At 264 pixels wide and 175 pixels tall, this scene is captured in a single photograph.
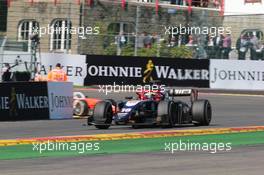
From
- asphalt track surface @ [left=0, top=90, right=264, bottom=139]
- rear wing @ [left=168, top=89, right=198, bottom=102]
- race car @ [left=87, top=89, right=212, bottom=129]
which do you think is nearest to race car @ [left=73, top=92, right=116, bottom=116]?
asphalt track surface @ [left=0, top=90, right=264, bottom=139]

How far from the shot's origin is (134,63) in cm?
3359

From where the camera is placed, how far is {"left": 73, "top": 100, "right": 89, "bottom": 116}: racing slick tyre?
2230 centimetres

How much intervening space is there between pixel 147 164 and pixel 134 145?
2827 millimetres

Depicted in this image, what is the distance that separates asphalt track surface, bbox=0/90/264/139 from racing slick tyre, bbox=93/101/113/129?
7.6 inches

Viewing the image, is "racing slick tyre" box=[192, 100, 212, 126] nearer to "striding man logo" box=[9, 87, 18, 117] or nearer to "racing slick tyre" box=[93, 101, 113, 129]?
"racing slick tyre" box=[93, 101, 113, 129]

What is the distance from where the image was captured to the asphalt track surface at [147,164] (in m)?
11.1

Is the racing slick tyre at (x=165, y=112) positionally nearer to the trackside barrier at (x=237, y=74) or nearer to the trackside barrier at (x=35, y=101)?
the trackside barrier at (x=35, y=101)

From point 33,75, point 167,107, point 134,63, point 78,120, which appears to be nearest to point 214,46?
point 134,63

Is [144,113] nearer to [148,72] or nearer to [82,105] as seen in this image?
[82,105]

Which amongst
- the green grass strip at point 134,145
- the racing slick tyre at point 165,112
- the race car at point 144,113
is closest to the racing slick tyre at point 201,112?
the race car at point 144,113

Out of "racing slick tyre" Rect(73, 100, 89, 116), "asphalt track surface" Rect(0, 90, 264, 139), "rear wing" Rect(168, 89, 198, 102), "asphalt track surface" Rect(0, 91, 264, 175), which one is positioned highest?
"rear wing" Rect(168, 89, 198, 102)

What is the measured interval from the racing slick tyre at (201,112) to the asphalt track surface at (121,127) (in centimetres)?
22

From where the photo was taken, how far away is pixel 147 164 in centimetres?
1191

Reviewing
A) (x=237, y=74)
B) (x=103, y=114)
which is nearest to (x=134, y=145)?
(x=103, y=114)
